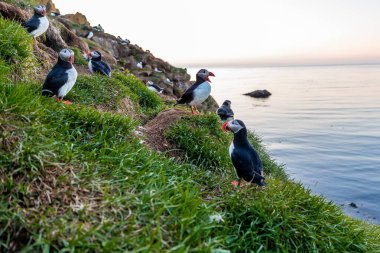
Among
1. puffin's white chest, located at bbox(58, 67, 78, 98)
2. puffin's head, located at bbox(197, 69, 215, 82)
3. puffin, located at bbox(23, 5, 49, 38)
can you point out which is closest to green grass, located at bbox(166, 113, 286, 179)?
puffin's head, located at bbox(197, 69, 215, 82)

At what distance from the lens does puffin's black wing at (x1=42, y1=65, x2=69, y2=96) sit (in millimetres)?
6566

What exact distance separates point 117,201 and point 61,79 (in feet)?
13.2

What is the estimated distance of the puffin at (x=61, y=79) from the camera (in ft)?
21.6

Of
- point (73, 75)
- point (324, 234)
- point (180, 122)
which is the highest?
point (73, 75)

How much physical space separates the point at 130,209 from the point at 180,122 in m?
4.64

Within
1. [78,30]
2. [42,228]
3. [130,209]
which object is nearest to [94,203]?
[130,209]

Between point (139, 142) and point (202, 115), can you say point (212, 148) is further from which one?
point (139, 142)

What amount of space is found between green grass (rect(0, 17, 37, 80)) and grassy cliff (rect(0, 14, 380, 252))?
0.49 ft

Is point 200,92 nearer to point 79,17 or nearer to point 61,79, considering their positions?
point 61,79

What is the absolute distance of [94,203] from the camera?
3607 millimetres

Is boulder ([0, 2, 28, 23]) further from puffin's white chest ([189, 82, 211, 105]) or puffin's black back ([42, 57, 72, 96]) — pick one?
puffin's white chest ([189, 82, 211, 105])

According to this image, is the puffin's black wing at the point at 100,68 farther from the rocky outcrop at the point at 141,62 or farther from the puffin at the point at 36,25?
the rocky outcrop at the point at 141,62

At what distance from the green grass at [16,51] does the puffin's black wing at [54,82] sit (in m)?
0.69

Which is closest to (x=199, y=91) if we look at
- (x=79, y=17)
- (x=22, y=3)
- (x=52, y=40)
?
(x=52, y=40)
